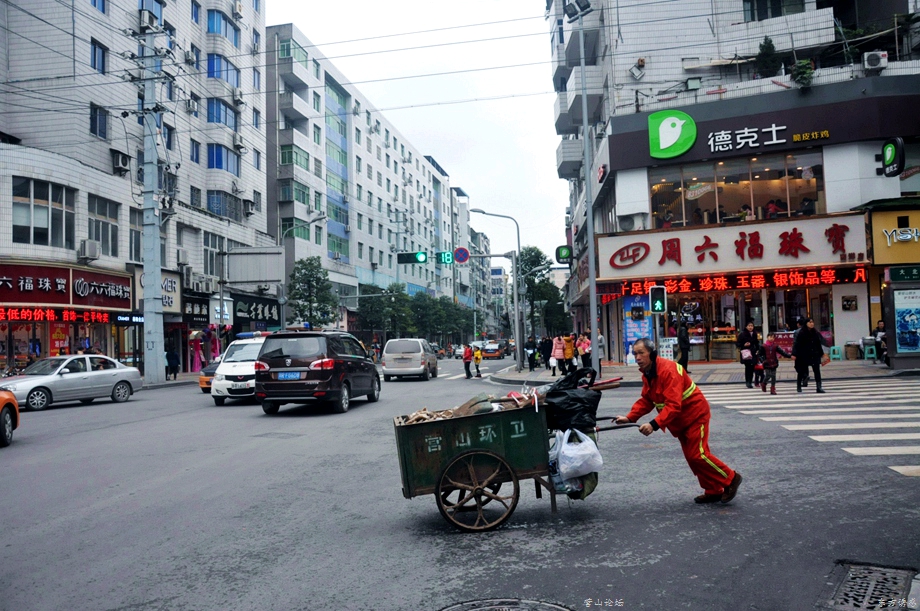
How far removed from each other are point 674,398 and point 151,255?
2725cm

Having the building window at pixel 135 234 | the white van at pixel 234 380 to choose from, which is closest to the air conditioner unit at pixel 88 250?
the building window at pixel 135 234

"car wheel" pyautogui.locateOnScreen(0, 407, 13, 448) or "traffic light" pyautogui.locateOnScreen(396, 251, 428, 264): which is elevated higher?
"traffic light" pyautogui.locateOnScreen(396, 251, 428, 264)

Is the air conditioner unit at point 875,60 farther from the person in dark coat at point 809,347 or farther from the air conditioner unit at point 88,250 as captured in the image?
the air conditioner unit at point 88,250

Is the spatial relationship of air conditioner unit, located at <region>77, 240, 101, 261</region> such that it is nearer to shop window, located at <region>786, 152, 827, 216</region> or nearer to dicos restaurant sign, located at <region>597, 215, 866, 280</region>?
dicos restaurant sign, located at <region>597, 215, 866, 280</region>

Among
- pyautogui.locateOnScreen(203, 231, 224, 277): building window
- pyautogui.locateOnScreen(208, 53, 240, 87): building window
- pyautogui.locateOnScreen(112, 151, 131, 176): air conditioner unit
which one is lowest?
pyautogui.locateOnScreen(203, 231, 224, 277): building window

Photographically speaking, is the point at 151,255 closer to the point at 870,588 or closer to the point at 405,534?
the point at 405,534

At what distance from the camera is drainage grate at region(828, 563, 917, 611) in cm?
420

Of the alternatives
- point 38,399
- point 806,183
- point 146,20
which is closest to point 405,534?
point 38,399

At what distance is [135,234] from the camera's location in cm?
3569

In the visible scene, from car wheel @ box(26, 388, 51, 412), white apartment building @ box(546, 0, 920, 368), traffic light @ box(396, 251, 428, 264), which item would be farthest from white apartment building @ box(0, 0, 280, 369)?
white apartment building @ box(546, 0, 920, 368)

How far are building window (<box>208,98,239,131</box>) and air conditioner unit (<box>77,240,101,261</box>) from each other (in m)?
13.8

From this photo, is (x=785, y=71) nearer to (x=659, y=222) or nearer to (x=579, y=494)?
(x=659, y=222)

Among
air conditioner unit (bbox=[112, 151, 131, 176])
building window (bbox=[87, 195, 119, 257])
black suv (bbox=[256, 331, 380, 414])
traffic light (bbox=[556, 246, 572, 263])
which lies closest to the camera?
black suv (bbox=[256, 331, 380, 414])

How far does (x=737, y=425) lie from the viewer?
11703 mm
